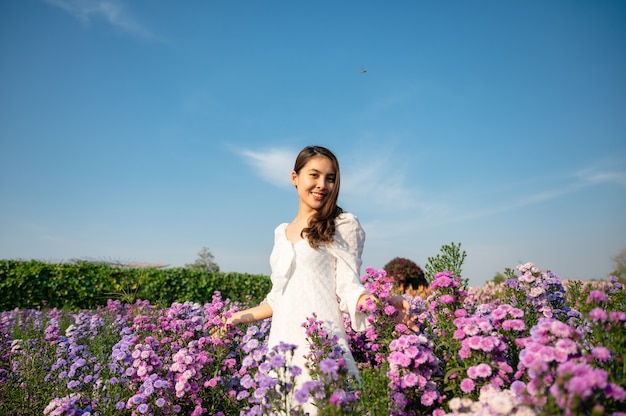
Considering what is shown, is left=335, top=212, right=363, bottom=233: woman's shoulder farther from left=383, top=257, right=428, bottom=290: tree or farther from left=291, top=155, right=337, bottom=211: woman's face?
left=383, top=257, right=428, bottom=290: tree

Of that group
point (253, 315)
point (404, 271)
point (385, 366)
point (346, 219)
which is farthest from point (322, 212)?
point (404, 271)

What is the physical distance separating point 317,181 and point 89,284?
11.5 meters

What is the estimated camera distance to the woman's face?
3.28 meters

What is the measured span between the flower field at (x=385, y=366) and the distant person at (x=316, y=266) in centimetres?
10

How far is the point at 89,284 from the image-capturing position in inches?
490

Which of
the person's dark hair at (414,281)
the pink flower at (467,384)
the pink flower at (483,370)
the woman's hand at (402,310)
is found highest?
the person's dark hair at (414,281)

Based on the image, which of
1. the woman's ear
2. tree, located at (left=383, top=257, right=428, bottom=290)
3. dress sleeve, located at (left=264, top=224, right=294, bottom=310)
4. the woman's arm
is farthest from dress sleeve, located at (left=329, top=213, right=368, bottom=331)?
tree, located at (left=383, top=257, right=428, bottom=290)

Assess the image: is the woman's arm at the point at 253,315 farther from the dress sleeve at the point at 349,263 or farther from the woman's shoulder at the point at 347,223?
the woman's shoulder at the point at 347,223

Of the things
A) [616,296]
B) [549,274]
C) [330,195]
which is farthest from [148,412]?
[616,296]

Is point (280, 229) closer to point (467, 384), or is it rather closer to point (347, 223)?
point (347, 223)

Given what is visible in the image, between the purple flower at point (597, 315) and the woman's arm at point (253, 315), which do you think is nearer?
the purple flower at point (597, 315)

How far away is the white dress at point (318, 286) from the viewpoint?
9.59 feet

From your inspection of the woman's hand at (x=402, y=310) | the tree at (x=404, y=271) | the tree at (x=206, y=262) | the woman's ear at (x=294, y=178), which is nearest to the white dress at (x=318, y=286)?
the woman's hand at (x=402, y=310)

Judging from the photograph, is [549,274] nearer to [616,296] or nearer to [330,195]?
[616,296]
